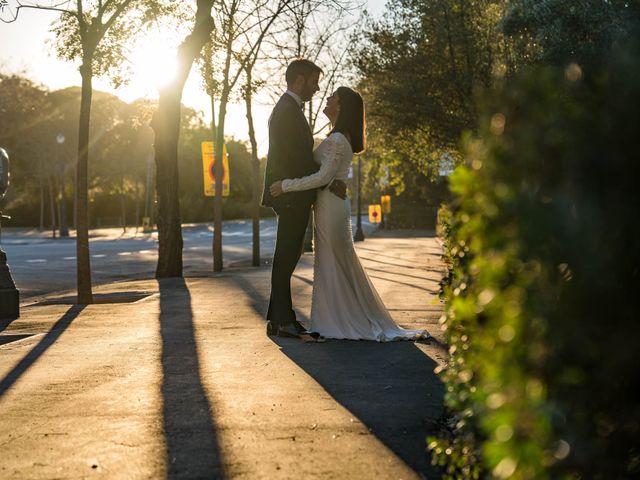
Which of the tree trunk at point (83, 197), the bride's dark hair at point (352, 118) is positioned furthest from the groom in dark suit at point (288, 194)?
the tree trunk at point (83, 197)

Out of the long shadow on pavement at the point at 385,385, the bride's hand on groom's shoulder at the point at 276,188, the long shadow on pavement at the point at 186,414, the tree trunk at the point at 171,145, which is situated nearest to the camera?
the long shadow on pavement at the point at 186,414

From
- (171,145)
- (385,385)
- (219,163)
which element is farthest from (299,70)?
(219,163)

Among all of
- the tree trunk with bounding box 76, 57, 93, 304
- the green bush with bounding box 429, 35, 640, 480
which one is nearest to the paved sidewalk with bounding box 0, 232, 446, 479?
Answer: the green bush with bounding box 429, 35, 640, 480

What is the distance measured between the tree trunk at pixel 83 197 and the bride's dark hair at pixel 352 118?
570cm

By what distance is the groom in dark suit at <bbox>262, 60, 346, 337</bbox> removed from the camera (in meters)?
8.12

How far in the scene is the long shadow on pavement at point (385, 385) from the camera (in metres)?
4.30

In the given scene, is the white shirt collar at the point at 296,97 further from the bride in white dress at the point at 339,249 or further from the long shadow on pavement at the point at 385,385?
the long shadow on pavement at the point at 385,385

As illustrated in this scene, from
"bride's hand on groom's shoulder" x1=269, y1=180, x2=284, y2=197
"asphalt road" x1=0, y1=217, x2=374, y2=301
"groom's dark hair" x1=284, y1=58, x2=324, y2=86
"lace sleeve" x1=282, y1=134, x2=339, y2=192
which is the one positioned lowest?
"asphalt road" x1=0, y1=217, x2=374, y2=301

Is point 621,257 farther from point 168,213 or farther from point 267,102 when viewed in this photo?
point 267,102

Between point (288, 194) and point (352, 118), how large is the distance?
80 centimetres

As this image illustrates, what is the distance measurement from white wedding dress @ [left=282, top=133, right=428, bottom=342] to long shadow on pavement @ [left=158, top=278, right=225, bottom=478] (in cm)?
109

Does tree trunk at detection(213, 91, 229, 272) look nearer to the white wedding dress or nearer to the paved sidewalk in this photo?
the paved sidewalk

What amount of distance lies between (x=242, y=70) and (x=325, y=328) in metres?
16.2

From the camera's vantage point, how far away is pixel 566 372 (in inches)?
72.7
